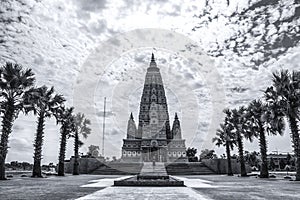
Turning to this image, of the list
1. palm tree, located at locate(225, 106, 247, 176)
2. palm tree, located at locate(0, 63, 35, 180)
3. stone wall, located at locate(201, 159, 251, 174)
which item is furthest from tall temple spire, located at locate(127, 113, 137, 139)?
palm tree, located at locate(0, 63, 35, 180)

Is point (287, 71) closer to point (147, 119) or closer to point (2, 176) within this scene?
point (2, 176)

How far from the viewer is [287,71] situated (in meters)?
24.2

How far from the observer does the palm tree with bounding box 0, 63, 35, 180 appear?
22.6 meters

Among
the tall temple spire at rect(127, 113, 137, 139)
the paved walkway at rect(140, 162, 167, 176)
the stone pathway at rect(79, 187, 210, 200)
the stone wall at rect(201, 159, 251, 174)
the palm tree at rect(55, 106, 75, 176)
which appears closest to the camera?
the stone pathway at rect(79, 187, 210, 200)

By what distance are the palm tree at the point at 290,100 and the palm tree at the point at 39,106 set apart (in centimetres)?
1991

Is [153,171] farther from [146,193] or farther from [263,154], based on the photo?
[263,154]

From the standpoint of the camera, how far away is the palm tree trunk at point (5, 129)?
876 inches

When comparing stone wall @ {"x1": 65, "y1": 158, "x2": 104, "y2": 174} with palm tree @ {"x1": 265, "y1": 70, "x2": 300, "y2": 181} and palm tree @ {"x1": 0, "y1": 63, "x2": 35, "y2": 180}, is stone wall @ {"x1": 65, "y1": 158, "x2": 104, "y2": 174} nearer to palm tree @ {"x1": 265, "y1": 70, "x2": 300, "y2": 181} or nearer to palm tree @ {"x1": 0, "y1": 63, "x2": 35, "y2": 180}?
palm tree @ {"x1": 0, "y1": 63, "x2": 35, "y2": 180}

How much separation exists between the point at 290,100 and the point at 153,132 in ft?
198

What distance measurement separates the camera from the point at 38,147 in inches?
1090

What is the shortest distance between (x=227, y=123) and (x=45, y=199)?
3101 centimetres

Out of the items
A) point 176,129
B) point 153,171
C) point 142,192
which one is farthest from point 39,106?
point 176,129

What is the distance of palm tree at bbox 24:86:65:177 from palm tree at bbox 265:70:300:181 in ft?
65.3

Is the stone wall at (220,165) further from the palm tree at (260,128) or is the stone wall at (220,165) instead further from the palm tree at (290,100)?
the palm tree at (290,100)
